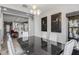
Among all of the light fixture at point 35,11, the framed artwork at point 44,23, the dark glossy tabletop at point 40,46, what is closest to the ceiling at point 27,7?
the light fixture at point 35,11

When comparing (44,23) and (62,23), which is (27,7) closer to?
(44,23)

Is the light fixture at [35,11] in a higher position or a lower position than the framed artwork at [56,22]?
higher

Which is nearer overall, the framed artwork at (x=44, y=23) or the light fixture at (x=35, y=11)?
the light fixture at (x=35, y=11)

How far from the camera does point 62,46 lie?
1.41 m

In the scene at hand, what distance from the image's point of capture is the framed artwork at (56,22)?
58.2 inches

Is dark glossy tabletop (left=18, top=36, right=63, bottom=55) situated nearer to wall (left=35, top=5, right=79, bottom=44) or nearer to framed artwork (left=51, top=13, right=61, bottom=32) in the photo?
wall (left=35, top=5, right=79, bottom=44)

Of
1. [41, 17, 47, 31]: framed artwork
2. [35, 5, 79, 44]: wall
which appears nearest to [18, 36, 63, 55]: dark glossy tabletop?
[35, 5, 79, 44]: wall

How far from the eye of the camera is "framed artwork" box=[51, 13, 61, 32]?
148cm

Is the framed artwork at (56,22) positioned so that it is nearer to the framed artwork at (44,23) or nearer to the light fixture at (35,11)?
the framed artwork at (44,23)

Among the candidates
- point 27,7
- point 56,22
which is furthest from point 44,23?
point 27,7

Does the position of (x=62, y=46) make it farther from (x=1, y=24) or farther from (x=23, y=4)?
(x=1, y=24)

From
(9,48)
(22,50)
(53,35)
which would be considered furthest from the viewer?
(53,35)

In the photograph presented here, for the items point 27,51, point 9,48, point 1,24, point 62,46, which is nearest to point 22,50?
point 27,51
